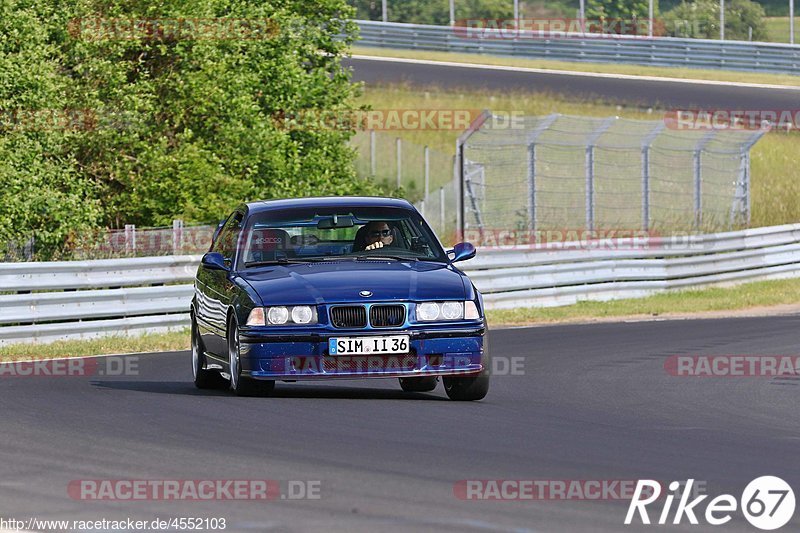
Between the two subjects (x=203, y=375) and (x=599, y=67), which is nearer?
(x=203, y=375)

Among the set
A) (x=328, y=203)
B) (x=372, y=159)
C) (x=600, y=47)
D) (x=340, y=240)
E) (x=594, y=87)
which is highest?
(x=328, y=203)

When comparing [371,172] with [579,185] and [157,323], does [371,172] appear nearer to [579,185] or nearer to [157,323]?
[579,185]

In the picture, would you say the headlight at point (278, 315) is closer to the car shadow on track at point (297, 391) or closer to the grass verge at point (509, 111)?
the car shadow on track at point (297, 391)

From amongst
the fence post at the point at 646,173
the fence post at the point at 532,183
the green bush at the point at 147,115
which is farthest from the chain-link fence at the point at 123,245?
the fence post at the point at 646,173

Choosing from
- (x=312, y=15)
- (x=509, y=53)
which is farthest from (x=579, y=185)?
(x=509, y=53)

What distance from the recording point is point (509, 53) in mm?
53938

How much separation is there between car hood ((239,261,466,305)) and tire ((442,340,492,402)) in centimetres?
61

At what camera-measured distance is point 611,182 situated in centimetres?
3822

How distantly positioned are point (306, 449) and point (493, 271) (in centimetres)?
1515

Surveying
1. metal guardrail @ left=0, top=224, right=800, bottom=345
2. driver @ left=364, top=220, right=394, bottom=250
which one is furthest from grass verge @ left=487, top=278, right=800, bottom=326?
driver @ left=364, top=220, right=394, bottom=250

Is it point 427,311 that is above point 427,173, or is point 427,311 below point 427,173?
above

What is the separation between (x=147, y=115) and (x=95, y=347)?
1005 cm

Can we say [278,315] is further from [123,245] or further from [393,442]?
[123,245]

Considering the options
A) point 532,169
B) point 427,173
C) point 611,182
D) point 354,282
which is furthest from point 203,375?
point 611,182
